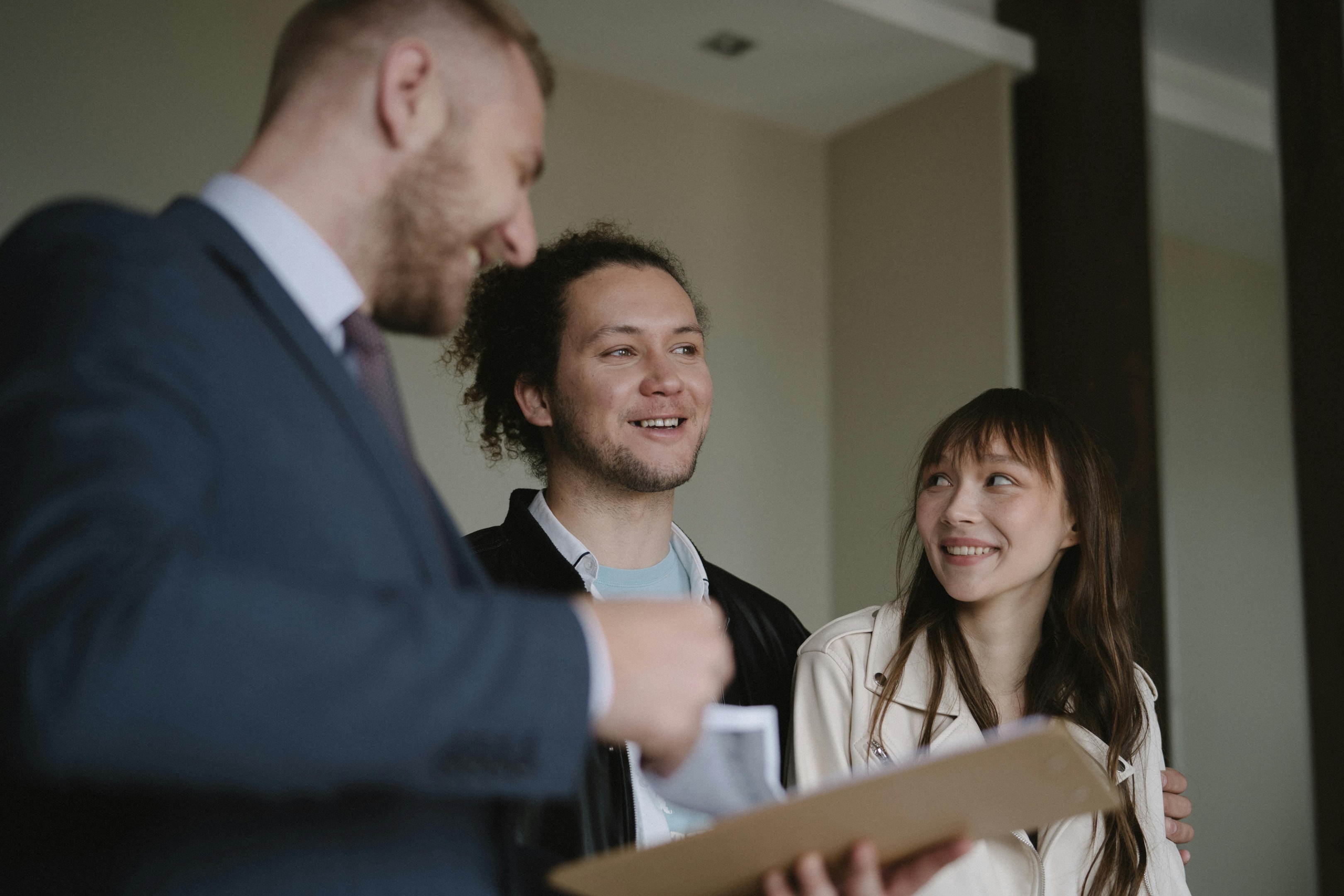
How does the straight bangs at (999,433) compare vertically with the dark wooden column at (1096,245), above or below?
below

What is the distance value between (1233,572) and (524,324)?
7.74 feet

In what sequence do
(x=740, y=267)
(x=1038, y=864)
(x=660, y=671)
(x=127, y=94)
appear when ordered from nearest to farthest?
(x=660, y=671)
(x=1038, y=864)
(x=127, y=94)
(x=740, y=267)

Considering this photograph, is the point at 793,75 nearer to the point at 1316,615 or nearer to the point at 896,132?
the point at 896,132

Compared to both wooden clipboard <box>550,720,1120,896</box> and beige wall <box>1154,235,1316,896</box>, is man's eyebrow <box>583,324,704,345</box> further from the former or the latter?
beige wall <box>1154,235,1316,896</box>

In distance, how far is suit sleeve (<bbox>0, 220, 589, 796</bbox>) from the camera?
1.92 ft

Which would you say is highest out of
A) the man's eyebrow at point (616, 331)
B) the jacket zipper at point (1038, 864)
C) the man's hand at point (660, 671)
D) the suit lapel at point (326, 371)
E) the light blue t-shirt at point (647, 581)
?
the man's eyebrow at point (616, 331)

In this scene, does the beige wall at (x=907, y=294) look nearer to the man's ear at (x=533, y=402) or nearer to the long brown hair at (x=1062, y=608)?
the long brown hair at (x=1062, y=608)

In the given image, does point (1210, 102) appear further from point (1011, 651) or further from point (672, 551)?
point (672, 551)

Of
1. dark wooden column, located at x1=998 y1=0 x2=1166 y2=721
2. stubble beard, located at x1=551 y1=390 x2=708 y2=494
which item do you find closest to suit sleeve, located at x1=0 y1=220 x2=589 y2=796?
stubble beard, located at x1=551 y1=390 x2=708 y2=494

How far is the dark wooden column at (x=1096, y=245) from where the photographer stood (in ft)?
12.4

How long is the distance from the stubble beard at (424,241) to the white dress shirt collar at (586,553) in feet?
3.43

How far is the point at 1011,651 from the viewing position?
201cm

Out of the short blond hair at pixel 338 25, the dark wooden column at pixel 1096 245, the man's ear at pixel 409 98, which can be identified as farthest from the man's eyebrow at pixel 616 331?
the dark wooden column at pixel 1096 245

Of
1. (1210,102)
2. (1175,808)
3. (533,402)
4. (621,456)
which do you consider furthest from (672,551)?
(1210,102)
